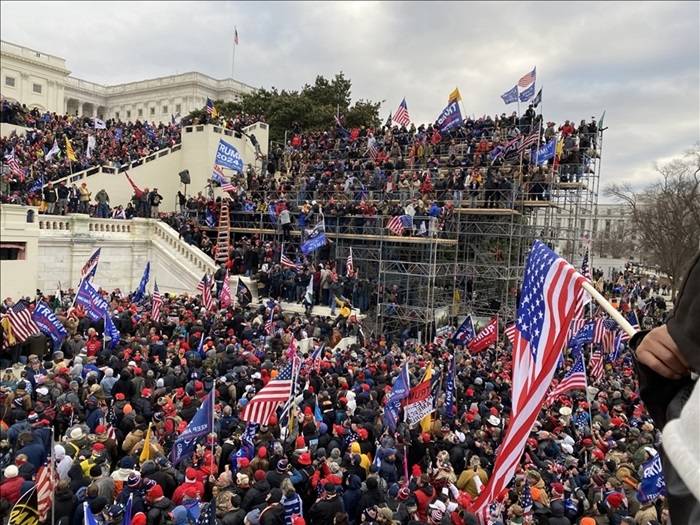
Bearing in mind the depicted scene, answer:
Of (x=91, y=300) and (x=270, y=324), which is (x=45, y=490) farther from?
(x=270, y=324)

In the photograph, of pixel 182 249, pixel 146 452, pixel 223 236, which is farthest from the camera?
pixel 223 236

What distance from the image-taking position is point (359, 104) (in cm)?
5125

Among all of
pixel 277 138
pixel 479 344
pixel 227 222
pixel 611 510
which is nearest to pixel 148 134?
pixel 277 138

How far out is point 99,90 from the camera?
9650cm

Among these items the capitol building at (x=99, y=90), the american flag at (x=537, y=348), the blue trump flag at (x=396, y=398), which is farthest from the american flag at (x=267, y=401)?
the capitol building at (x=99, y=90)

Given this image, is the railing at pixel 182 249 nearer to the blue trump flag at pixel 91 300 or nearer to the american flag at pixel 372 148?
the blue trump flag at pixel 91 300

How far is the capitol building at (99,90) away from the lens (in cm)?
7188

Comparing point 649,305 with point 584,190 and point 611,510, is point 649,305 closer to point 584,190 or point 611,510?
point 584,190

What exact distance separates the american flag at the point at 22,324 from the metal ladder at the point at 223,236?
1152 centimetres

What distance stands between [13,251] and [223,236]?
28.5 ft

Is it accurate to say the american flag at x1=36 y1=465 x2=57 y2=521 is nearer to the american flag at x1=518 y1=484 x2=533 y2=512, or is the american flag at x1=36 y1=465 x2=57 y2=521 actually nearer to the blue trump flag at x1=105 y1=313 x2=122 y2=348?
the american flag at x1=518 y1=484 x2=533 y2=512

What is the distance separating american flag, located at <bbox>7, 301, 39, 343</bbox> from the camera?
13.0m

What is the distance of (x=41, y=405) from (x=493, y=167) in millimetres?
20197

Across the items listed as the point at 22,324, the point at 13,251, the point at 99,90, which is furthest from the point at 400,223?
the point at 99,90
